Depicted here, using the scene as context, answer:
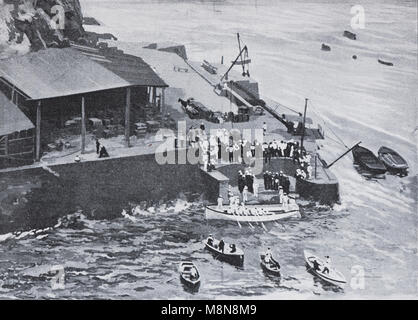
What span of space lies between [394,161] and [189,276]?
6247 millimetres

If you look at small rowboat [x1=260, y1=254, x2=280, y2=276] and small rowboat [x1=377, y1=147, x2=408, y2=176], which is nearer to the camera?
small rowboat [x1=260, y1=254, x2=280, y2=276]

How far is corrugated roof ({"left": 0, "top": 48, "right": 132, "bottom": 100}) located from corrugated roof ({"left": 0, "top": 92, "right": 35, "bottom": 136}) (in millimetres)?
395

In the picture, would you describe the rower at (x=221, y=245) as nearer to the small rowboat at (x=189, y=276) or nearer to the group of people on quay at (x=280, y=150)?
the small rowboat at (x=189, y=276)

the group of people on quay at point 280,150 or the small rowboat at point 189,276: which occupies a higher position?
the group of people on quay at point 280,150

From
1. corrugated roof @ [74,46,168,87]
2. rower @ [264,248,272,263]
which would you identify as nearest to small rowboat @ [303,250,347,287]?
rower @ [264,248,272,263]

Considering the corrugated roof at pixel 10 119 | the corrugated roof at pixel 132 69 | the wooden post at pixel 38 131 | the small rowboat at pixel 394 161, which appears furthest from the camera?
the small rowboat at pixel 394 161

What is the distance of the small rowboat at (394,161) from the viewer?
18.3 m

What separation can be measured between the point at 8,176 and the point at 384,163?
8.82 m

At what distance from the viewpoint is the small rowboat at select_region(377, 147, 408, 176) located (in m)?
18.3

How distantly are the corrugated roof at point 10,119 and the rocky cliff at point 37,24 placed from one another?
53.0 inches

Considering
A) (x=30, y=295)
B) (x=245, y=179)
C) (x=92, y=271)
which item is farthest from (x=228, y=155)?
(x=30, y=295)

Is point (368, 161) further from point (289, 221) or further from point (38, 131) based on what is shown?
point (38, 131)

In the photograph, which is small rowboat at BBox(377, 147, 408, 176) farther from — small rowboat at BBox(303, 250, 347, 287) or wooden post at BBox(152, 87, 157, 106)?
wooden post at BBox(152, 87, 157, 106)

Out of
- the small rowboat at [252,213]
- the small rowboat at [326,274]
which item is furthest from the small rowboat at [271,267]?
the small rowboat at [252,213]
